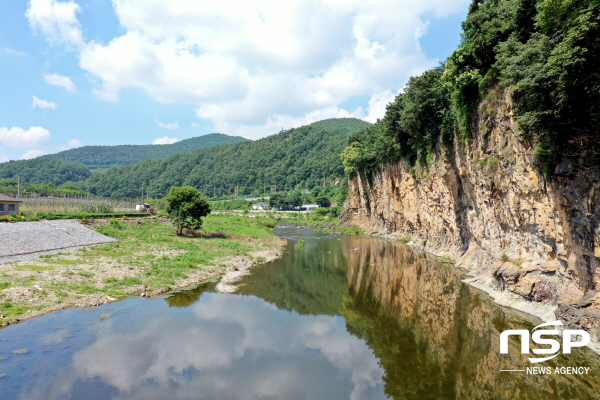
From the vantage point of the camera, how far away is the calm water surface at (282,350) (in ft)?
38.7

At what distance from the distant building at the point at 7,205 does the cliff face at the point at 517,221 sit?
53472 mm

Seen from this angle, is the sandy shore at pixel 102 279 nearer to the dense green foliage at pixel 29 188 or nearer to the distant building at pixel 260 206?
the dense green foliage at pixel 29 188

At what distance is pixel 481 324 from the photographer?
56.5 feet

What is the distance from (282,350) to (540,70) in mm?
16586

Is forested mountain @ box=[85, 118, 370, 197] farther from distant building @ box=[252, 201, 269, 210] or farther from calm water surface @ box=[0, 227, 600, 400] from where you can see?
calm water surface @ box=[0, 227, 600, 400]

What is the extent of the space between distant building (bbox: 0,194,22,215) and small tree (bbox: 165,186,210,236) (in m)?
18.9

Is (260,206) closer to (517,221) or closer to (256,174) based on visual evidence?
(256,174)

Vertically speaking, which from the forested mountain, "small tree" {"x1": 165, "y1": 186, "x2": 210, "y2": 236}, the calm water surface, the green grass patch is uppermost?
the forested mountain

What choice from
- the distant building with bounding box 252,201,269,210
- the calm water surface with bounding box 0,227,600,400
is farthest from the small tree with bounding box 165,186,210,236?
the distant building with bounding box 252,201,269,210

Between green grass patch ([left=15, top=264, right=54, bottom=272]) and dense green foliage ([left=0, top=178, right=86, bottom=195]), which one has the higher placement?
dense green foliage ([left=0, top=178, right=86, bottom=195])

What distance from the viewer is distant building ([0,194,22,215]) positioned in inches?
1678

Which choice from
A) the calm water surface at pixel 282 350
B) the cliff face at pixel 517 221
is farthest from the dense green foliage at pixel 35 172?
the cliff face at pixel 517 221

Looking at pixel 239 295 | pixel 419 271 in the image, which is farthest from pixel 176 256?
pixel 419 271

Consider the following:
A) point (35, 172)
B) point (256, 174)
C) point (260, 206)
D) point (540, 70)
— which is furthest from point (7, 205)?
point (35, 172)
